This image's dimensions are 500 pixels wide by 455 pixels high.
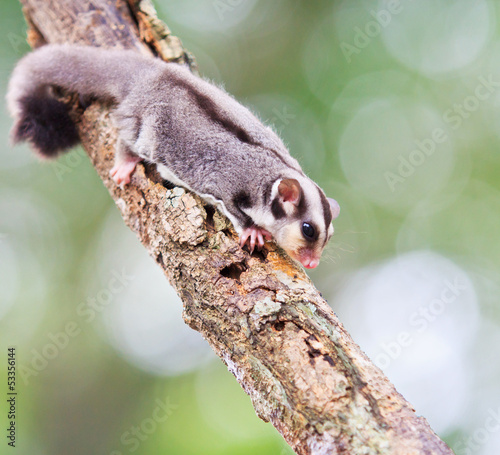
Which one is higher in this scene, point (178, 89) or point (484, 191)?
point (178, 89)

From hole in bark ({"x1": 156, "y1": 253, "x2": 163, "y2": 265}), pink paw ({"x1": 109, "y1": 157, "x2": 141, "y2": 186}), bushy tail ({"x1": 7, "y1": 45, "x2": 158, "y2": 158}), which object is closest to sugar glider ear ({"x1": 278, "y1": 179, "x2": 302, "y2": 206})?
hole in bark ({"x1": 156, "y1": 253, "x2": 163, "y2": 265})

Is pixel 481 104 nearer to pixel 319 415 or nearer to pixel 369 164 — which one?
pixel 369 164

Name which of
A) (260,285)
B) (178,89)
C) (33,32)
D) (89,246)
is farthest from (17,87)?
(89,246)

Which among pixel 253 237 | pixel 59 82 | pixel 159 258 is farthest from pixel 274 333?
pixel 59 82
